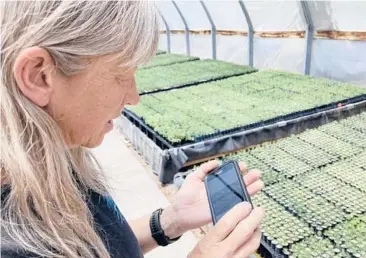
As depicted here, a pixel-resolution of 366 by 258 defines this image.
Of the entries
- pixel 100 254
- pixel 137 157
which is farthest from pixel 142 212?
pixel 100 254

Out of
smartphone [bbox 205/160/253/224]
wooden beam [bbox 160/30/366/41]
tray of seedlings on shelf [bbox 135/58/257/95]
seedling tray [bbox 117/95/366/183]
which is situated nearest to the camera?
smartphone [bbox 205/160/253/224]

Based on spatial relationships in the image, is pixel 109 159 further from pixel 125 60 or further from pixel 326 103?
pixel 125 60

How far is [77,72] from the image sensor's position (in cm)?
65

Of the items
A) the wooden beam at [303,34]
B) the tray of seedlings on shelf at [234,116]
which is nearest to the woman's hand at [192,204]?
the tray of seedlings on shelf at [234,116]

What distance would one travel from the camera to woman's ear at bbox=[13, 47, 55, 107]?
575mm

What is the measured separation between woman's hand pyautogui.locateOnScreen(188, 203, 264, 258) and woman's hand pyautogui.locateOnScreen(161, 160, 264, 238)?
0.27 meters

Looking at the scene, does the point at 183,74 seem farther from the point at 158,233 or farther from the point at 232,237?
the point at 232,237

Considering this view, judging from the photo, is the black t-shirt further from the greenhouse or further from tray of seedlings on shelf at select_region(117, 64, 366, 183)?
tray of seedlings on shelf at select_region(117, 64, 366, 183)

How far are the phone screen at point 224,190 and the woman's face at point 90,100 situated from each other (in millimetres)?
414

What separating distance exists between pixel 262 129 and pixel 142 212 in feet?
4.76

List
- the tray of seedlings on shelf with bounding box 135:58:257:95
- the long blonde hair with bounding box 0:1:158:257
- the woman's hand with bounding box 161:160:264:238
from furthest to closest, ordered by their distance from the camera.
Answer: the tray of seedlings on shelf with bounding box 135:58:257:95, the woman's hand with bounding box 161:160:264:238, the long blonde hair with bounding box 0:1:158:257

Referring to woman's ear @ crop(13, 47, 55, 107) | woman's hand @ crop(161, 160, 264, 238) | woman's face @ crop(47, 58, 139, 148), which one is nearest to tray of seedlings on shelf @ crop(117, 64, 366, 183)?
woman's hand @ crop(161, 160, 264, 238)

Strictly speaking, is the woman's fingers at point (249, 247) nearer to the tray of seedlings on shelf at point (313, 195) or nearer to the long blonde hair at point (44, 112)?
the long blonde hair at point (44, 112)

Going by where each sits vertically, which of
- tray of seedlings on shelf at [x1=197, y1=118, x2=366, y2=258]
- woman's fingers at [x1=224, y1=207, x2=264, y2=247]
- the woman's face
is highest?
the woman's face
